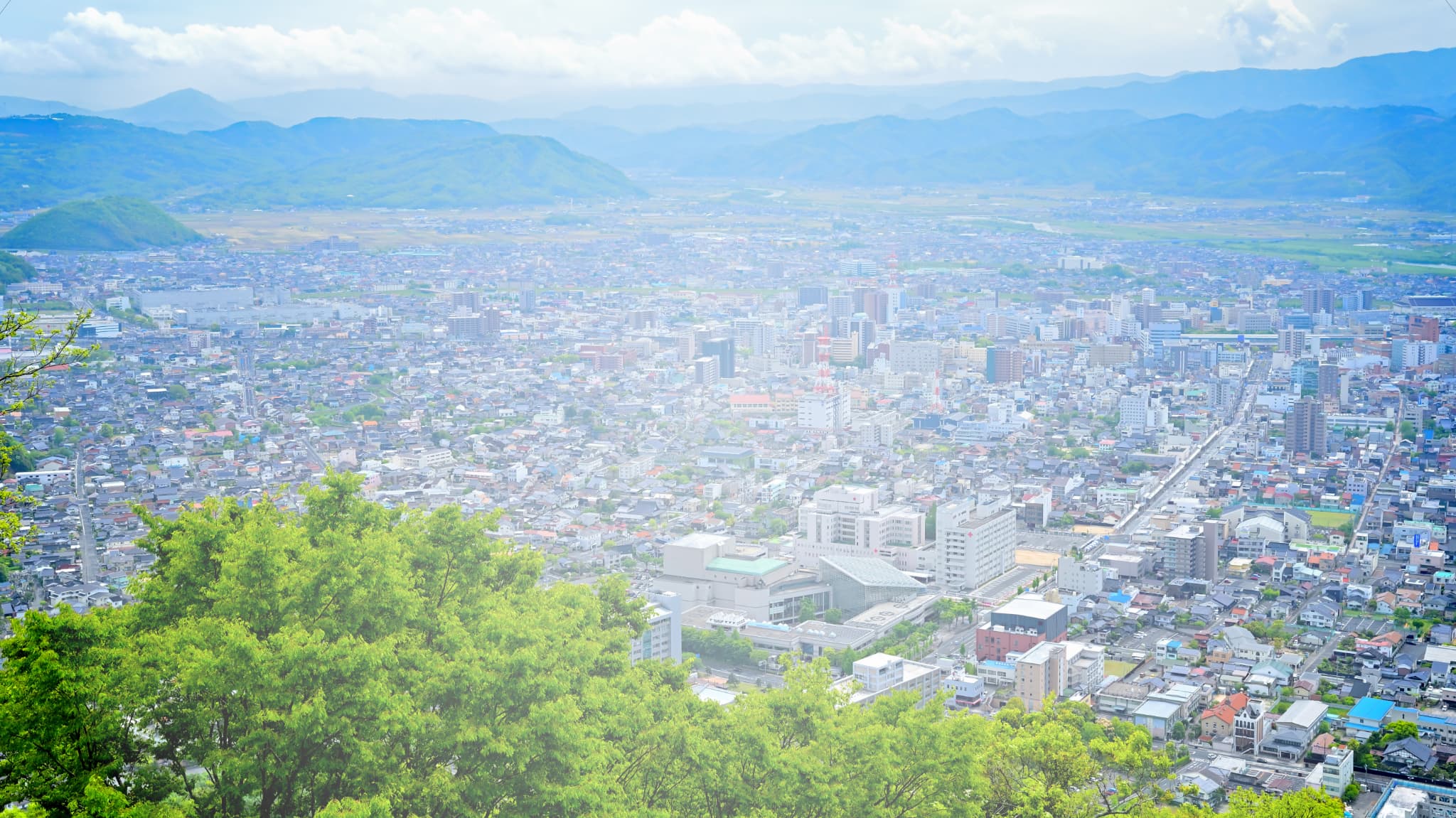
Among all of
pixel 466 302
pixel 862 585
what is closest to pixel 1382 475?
pixel 862 585

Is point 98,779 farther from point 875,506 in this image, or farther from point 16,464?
point 16,464

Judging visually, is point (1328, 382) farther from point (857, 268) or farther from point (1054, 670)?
point (857, 268)

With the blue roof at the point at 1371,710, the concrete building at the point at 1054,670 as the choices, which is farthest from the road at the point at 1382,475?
the concrete building at the point at 1054,670

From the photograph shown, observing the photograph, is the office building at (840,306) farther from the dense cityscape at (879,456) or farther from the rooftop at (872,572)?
the rooftop at (872,572)

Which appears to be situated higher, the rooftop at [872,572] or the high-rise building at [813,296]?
the high-rise building at [813,296]

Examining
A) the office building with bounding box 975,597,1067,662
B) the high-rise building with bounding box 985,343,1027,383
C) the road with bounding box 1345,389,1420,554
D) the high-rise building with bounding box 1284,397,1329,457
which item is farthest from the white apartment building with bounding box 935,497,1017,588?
the high-rise building with bounding box 985,343,1027,383

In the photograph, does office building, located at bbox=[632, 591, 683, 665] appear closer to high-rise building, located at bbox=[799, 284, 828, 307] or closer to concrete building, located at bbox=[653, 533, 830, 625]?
concrete building, located at bbox=[653, 533, 830, 625]
